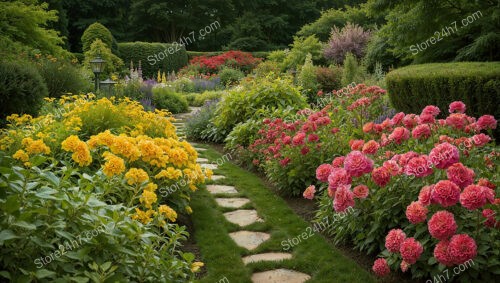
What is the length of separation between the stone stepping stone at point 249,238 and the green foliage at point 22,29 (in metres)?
6.80

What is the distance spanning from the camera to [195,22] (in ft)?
96.0

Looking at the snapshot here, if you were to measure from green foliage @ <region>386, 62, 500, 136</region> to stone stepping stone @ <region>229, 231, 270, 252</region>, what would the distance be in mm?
3151

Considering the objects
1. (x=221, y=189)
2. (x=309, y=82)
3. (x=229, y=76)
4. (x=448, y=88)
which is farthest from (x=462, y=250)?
(x=229, y=76)

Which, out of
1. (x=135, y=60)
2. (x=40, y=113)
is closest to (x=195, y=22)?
(x=135, y=60)

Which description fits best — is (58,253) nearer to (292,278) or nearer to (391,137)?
(292,278)

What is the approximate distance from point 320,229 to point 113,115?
244cm

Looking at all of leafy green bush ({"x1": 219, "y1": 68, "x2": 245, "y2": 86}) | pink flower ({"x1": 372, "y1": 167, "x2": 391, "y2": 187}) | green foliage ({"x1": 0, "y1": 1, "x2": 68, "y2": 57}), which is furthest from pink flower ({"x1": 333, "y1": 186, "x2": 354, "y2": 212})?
leafy green bush ({"x1": 219, "y1": 68, "x2": 245, "y2": 86})

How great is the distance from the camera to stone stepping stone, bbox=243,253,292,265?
318 cm

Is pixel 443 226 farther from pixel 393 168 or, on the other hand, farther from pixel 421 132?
pixel 421 132

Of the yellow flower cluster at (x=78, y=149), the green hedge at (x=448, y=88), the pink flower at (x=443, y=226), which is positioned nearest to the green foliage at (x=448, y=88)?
the green hedge at (x=448, y=88)

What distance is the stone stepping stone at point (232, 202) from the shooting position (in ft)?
14.3

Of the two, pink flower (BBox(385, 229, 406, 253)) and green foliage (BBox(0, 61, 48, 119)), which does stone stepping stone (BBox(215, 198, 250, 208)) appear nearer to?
pink flower (BBox(385, 229, 406, 253))

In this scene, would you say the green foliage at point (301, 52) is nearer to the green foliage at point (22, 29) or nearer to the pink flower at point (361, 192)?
the green foliage at point (22, 29)

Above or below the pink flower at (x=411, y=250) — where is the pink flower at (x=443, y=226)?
above
